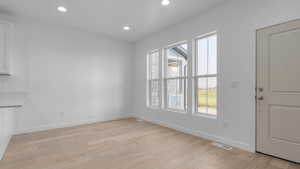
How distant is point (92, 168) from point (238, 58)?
118 inches

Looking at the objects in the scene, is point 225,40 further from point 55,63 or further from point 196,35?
point 55,63

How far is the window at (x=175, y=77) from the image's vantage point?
387 cm

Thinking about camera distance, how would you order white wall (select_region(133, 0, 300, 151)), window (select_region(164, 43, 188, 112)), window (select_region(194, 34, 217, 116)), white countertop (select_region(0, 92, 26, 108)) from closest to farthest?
white countertop (select_region(0, 92, 26, 108)) → white wall (select_region(133, 0, 300, 151)) → window (select_region(194, 34, 217, 116)) → window (select_region(164, 43, 188, 112))

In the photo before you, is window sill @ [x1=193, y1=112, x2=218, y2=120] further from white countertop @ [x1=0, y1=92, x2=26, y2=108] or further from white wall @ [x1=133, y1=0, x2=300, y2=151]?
white countertop @ [x1=0, y1=92, x2=26, y2=108]

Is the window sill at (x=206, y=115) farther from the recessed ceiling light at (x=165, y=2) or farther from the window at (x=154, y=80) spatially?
the recessed ceiling light at (x=165, y=2)

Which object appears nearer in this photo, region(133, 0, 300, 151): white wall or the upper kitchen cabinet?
region(133, 0, 300, 151): white wall

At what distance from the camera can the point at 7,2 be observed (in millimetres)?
2854

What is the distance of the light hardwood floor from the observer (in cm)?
207

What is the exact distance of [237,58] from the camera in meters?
2.65

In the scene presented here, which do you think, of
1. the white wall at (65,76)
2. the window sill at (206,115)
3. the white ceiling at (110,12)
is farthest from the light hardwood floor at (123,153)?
the white ceiling at (110,12)

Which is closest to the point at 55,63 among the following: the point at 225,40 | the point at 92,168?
the point at 92,168

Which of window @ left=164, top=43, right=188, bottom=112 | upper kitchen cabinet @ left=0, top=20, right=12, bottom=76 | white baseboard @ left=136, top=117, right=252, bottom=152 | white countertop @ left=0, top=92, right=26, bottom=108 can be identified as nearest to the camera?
white countertop @ left=0, top=92, right=26, bottom=108

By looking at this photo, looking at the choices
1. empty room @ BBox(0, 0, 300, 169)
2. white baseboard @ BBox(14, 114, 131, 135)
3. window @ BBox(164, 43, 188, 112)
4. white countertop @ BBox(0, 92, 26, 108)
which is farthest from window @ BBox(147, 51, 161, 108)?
white countertop @ BBox(0, 92, 26, 108)

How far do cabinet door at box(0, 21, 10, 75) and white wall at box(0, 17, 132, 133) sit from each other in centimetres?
42
